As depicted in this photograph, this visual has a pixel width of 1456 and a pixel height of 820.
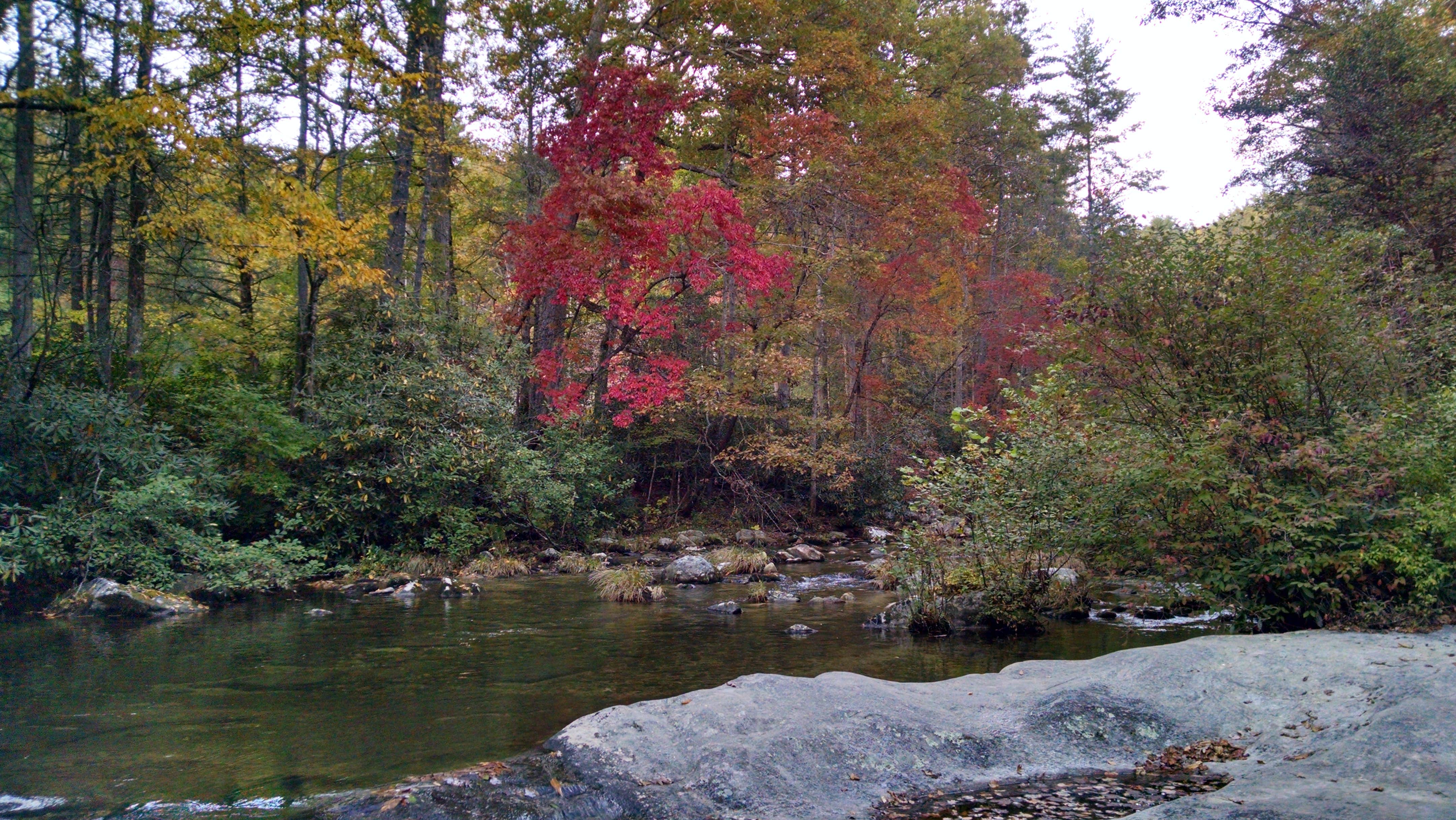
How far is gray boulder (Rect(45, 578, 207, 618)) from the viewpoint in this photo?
912cm

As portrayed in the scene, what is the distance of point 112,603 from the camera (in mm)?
9258

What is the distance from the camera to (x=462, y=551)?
13195mm

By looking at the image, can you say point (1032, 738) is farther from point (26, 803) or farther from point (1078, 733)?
point (26, 803)

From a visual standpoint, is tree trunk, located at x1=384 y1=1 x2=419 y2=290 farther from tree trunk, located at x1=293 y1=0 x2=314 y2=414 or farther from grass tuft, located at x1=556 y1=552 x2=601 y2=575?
A: grass tuft, located at x1=556 y1=552 x2=601 y2=575

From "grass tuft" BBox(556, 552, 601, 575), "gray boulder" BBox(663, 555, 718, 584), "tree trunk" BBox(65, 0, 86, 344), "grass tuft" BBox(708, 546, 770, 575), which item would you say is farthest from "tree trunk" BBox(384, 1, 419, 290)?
"grass tuft" BBox(708, 546, 770, 575)

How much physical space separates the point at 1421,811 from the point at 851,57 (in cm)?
1630

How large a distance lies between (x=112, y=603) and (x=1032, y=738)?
9.85 m

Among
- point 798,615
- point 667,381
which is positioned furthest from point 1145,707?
point 667,381

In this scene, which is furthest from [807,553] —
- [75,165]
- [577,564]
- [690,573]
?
[75,165]

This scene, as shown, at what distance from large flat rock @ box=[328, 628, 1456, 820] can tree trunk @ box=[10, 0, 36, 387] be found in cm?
963

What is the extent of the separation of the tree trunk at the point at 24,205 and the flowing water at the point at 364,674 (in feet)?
11.5

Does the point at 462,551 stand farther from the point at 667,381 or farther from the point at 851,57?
the point at 851,57

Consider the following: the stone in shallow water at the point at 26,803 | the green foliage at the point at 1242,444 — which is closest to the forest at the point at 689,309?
the green foliage at the point at 1242,444

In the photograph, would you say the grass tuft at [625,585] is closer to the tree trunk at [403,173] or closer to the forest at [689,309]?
the forest at [689,309]
